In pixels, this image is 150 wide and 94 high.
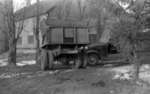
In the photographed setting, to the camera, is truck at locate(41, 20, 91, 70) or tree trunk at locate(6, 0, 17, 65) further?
tree trunk at locate(6, 0, 17, 65)

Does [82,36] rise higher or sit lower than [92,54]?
higher

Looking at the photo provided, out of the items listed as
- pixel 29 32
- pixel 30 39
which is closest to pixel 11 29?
pixel 29 32

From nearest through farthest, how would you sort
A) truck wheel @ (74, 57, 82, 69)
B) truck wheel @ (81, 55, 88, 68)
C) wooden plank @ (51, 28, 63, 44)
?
wooden plank @ (51, 28, 63, 44) → truck wheel @ (74, 57, 82, 69) → truck wheel @ (81, 55, 88, 68)

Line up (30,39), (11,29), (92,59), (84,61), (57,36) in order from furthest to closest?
(30,39), (11,29), (92,59), (84,61), (57,36)

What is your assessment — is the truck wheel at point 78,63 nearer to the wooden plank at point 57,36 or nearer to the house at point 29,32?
the wooden plank at point 57,36

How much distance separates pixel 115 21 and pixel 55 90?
3.42 metres

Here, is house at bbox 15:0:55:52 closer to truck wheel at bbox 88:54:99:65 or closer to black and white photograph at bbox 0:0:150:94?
black and white photograph at bbox 0:0:150:94

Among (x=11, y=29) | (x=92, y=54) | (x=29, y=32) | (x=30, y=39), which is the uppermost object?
(x=29, y=32)

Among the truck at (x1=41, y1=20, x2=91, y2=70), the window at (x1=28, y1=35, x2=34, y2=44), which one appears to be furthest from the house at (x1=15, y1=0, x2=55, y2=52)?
the truck at (x1=41, y1=20, x2=91, y2=70)

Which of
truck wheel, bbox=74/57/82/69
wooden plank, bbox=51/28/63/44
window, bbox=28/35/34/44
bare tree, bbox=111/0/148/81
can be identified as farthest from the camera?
window, bbox=28/35/34/44

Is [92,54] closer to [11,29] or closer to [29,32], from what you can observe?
[11,29]

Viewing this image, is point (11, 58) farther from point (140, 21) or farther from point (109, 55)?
point (140, 21)

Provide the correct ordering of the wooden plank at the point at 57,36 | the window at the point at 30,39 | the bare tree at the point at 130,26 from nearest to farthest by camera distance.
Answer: the bare tree at the point at 130,26, the wooden plank at the point at 57,36, the window at the point at 30,39

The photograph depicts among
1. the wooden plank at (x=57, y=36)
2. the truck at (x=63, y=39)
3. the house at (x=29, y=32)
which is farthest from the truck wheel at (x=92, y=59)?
the house at (x=29, y=32)
